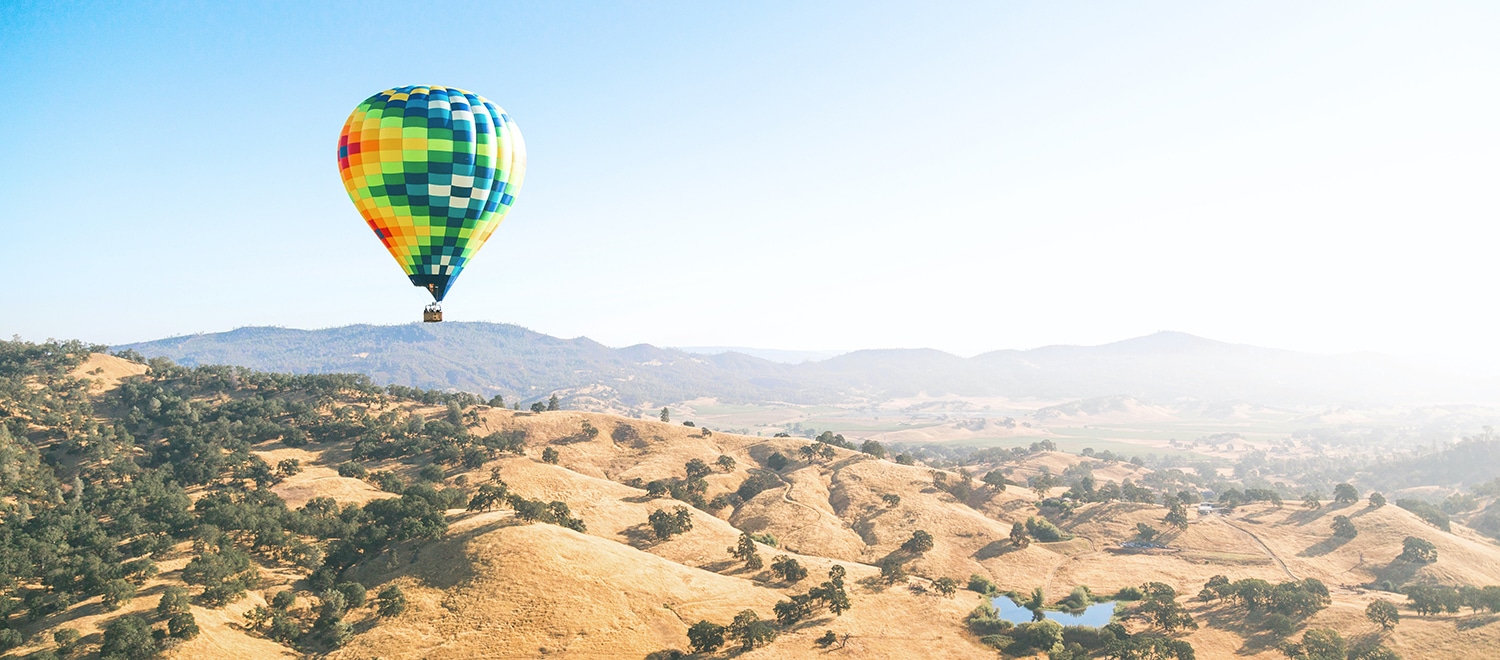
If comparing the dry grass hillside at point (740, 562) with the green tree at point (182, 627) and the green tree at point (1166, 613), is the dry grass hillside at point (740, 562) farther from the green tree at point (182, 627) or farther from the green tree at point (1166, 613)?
the green tree at point (1166, 613)

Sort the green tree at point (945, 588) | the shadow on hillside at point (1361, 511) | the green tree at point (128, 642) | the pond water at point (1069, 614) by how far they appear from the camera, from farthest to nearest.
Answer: the shadow on hillside at point (1361, 511) → the pond water at point (1069, 614) → the green tree at point (945, 588) → the green tree at point (128, 642)

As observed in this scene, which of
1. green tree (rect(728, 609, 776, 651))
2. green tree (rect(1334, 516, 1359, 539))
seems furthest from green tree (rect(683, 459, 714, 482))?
green tree (rect(1334, 516, 1359, 539))

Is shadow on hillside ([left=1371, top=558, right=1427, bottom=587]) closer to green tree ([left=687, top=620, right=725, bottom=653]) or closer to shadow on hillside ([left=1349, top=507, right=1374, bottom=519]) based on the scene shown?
shadow on hillside ([left=1349, top=507, right=1374, bottom=519])

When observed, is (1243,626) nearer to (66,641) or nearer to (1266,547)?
(1266,547)

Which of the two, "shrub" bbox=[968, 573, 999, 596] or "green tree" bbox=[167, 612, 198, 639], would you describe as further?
"shrub" bbox=[968, 573, 999, 596]

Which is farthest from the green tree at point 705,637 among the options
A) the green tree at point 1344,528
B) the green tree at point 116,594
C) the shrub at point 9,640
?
the green tree at point 1344,528

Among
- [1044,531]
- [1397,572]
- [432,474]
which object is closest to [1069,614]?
[1044,531]
